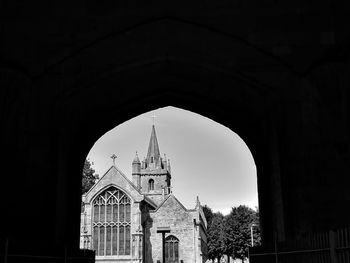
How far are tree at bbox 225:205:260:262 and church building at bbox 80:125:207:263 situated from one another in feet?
54.5

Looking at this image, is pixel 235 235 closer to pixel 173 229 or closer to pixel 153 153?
pixel 153 153

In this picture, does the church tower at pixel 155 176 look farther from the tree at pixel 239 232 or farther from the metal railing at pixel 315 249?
the metal railing at pixel 315 249

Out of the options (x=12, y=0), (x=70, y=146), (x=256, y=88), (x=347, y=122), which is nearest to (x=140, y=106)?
(x=70, y=146)

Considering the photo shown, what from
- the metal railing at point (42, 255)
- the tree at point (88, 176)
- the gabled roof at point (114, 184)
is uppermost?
the tree at point (88, 176)

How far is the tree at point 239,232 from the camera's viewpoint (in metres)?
51.6

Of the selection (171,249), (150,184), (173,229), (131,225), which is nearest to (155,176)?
(150,184)

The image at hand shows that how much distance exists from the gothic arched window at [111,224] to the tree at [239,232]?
68.2 ft

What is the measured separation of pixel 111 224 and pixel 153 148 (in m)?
21.4

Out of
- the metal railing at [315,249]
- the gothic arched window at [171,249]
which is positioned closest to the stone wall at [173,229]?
the gothic arched window at [171,249]

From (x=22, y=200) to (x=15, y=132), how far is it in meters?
1.19

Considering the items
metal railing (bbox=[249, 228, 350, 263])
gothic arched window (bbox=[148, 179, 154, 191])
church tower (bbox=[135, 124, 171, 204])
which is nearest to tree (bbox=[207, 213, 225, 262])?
church tower (bbox=[135, 124, 171, 204])

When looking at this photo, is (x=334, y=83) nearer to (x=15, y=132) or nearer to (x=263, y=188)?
(x=263, y=188)

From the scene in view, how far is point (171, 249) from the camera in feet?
117

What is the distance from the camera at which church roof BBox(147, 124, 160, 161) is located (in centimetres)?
5422
